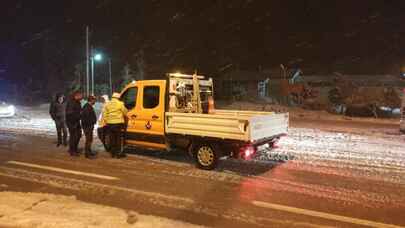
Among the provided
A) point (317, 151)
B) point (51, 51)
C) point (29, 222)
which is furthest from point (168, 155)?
point (51, 51)

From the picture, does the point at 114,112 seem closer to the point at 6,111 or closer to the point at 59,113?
the point at 59,113

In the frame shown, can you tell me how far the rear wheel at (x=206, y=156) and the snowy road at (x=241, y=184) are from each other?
219 millimetres

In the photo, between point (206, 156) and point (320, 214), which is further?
point (206, 156)

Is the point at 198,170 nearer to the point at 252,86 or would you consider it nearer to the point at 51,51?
the point at 252,86

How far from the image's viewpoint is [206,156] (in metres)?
8.88

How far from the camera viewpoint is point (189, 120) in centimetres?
896

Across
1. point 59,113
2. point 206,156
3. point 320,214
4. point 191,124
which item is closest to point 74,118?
point 59,113

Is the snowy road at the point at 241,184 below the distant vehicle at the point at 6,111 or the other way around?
below

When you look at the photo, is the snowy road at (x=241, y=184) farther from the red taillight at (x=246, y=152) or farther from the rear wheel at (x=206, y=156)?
the red taillight at (x=246, y=152)

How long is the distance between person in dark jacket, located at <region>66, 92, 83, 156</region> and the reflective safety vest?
45.5 inches

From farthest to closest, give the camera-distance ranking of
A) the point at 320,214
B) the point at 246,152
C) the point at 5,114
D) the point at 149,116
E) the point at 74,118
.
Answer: the point at 5,114 → the point at 74,118 → the point at 149,116 → the point at 246,152 → the point at 320,214

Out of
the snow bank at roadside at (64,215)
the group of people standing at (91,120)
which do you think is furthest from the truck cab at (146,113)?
the snow bank at roadside at (64,215)

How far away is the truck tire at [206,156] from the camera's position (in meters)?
8.77

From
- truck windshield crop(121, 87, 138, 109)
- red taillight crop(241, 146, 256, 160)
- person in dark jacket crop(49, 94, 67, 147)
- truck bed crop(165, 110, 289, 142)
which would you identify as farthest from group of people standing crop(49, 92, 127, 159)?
red taillight crop(241, 146, 256, 160)
